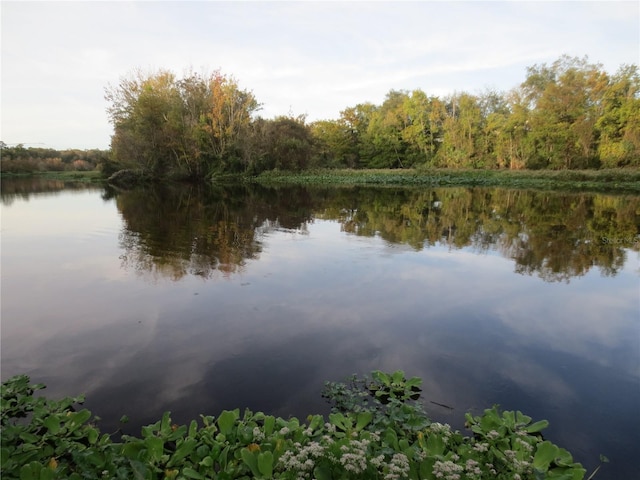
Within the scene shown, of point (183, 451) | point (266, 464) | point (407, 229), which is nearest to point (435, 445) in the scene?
point (266, 464)

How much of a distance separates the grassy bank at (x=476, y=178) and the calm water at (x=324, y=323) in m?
26.4

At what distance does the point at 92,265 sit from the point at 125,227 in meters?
4.90

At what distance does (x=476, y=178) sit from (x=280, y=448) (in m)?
40.9

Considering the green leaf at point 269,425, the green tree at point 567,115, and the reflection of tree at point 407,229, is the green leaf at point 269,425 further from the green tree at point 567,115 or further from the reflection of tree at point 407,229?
the green tree at point 567,115

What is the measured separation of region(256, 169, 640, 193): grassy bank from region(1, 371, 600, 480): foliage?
3439cm

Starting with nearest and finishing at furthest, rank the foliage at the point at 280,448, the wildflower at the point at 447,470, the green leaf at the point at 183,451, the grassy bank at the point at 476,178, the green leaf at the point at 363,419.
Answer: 1. the wildflower at the point at 447,470
2. the foliage at the point at 280,448
3. the green leaf at the point at 183,451
4. the green leaf at the point at 363,419
5. the grassy bank at the point at 476,178

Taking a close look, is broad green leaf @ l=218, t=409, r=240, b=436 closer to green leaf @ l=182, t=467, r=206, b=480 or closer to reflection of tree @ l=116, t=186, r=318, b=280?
green leaf @ l=182, t=467, r=206, b=480

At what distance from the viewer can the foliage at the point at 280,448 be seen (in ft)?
7.70

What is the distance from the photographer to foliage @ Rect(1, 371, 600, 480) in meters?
2.35

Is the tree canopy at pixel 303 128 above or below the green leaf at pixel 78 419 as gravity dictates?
above

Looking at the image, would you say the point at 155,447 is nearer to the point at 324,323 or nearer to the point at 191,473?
the point at 191,473

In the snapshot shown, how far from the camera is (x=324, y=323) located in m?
5.21

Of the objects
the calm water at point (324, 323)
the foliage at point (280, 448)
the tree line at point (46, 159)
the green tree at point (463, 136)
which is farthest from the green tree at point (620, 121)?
the tree line at point (46, 159)

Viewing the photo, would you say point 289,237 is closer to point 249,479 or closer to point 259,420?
point 259,420
